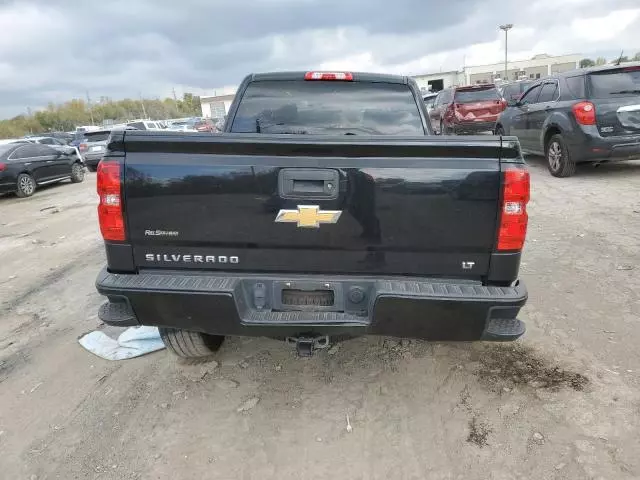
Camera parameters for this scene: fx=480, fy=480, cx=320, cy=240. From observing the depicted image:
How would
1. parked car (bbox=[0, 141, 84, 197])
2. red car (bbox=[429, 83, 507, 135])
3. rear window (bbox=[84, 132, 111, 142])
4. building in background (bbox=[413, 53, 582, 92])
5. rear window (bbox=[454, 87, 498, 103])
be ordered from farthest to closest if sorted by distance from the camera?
building in background (bbox=[413, 53, 582, 92]) → rear window (bbox=[84, 132, 111, 142]) → rear window (bbox=[454, 87, 498, 103]) → red car (bbox=[429, 83, 507, 135]) → parked car (bbox=[0, 141, 84, 197])

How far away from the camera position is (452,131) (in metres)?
16.1

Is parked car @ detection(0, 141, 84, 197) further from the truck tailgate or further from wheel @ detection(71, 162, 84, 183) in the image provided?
the truck tailgate

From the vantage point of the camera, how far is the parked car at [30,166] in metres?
12.5

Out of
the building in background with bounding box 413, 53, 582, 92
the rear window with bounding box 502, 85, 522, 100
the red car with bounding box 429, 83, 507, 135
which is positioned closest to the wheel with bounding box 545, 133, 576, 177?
the red car with bounding box 429, 83, 507, 135

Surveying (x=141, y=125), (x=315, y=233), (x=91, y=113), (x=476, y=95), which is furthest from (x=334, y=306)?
(x=91, y=113)

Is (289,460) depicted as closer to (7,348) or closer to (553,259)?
(7,348)

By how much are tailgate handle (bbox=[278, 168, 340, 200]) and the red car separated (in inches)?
539

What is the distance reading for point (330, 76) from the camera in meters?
3.80

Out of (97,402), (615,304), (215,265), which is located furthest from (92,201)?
(615,304)

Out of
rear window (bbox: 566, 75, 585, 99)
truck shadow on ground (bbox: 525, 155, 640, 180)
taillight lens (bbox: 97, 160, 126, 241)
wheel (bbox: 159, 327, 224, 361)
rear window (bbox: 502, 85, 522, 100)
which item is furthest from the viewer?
rear window (bbox: 502, 85, 522, 100)

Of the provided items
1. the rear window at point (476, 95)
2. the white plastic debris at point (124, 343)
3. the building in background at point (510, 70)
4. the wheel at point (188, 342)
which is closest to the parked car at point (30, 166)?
the white plastic debris at point (124, 343)

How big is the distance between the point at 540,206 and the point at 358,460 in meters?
6.18

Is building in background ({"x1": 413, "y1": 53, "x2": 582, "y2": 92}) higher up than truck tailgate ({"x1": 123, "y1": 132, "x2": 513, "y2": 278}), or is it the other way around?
building in background ({"x1": 413, "y1": 53, "x2": 582, "y2": 92})

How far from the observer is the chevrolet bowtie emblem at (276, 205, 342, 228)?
2.47 meters
